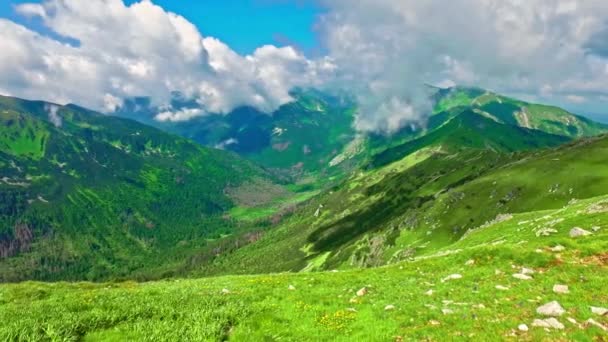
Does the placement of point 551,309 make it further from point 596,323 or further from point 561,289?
point 561,289

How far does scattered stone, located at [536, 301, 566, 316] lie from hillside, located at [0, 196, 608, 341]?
9 centimetres

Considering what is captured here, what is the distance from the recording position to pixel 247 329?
19.4 metres

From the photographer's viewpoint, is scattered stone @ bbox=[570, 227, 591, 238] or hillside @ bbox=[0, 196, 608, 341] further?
scattered stone @ bbox=[570, 227, 591, 238]

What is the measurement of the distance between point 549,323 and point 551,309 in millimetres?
1665

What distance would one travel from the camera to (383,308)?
22.7 m

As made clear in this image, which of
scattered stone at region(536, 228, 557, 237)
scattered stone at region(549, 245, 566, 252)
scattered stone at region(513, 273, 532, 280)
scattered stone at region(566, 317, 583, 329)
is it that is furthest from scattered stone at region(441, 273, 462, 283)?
scattered stone at region(536, 228, 557, 237)

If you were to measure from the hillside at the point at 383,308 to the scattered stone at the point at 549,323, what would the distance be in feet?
0.14

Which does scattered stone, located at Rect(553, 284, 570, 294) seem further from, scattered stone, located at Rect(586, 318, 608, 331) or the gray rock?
scattered stone, located at Rect(586, 318, 608, 331)

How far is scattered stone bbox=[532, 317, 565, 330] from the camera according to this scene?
18.2m

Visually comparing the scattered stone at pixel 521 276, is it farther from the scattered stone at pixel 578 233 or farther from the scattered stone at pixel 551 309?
the scattered stone at pixel 578 233

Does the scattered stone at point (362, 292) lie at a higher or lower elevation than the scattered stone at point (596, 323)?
lower

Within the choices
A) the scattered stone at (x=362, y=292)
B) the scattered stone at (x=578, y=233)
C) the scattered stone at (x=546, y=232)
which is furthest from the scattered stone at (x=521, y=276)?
the scattered stone at (x=546, y=232)

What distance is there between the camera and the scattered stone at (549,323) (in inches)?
715

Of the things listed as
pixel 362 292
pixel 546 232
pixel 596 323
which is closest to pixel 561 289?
pixel 596 323
